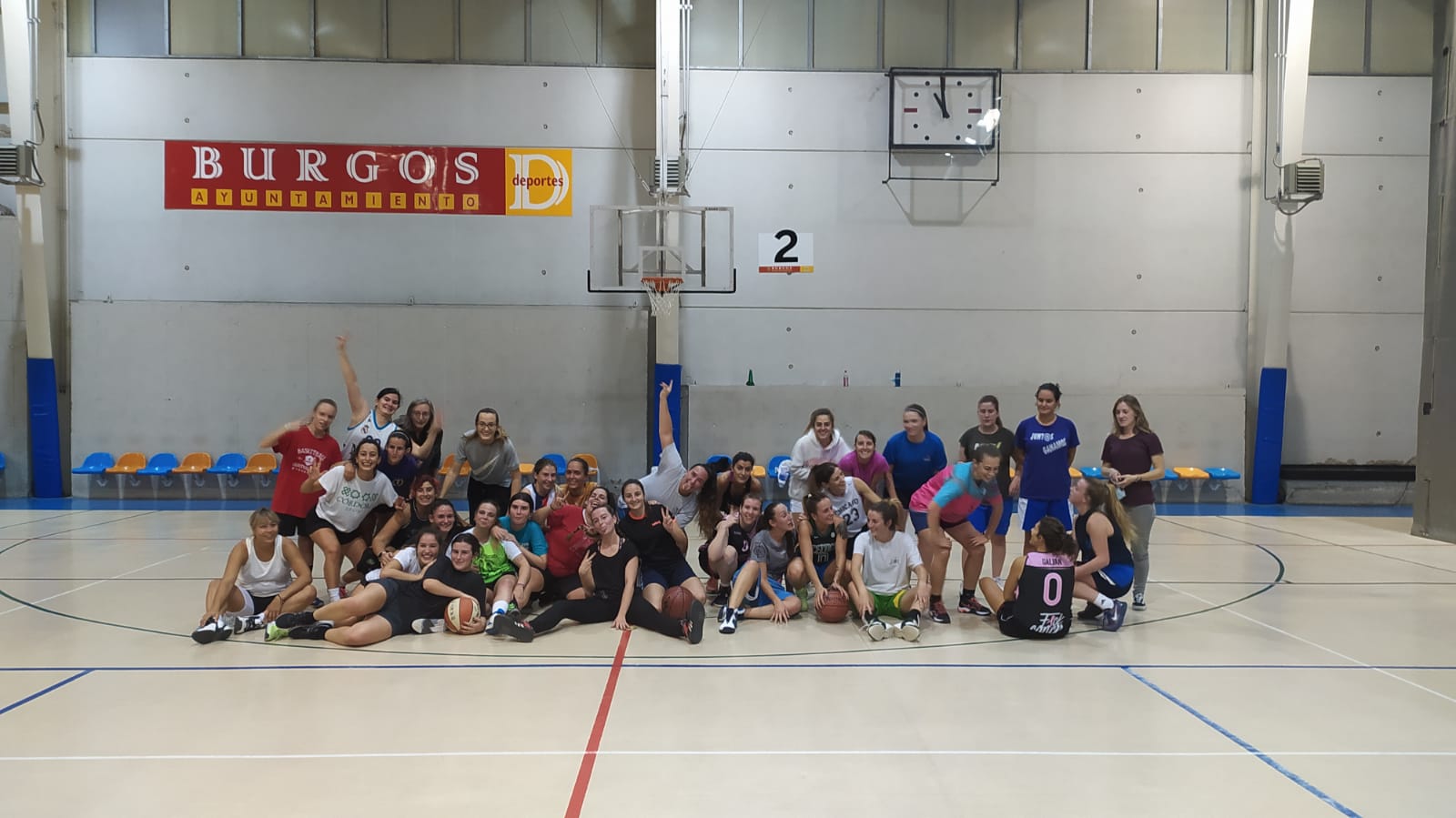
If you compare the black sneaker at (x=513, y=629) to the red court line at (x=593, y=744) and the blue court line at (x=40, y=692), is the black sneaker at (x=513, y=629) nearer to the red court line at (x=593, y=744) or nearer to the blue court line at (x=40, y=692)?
the red court line at (x=593, y=744)

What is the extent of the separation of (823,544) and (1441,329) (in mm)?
9897

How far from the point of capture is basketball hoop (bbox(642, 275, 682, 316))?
1377 centimetres

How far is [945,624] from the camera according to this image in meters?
7.33

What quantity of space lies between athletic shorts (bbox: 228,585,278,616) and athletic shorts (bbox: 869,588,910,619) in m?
4.49

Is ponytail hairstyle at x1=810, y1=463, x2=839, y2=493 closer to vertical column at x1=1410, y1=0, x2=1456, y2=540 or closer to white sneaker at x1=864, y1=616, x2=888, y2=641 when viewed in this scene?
white sneaker at x1=864, y1=616, x2=888, y2=641

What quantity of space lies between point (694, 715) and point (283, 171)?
44.6 feet

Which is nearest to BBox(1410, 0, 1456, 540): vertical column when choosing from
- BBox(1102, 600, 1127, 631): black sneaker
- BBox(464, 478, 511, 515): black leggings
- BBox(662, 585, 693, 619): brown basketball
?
BBox(1102, 600, 1127, 631): black sneaker

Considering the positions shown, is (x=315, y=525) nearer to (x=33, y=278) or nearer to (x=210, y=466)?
(x=210, y=466)

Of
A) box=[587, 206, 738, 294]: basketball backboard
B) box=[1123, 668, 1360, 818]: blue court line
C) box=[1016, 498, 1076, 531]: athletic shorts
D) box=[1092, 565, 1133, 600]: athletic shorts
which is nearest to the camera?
box=[1123, 668, 1360, 818]: blue court line

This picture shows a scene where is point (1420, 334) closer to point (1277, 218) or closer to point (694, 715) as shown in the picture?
point (1277, 218)

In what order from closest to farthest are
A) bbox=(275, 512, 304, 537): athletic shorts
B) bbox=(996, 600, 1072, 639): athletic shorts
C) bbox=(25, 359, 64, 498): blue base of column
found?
bbox=(996, 600, 1072, 639): athletic shorts < bbox=(275, 512, 304, 537): athletic shorts < bbox=(25, 359, 64, 498): blue base of column

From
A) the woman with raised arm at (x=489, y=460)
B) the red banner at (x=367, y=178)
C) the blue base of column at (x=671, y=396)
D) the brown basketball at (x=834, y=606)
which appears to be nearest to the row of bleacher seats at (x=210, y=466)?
the blue base of column at (x=671, y=396)

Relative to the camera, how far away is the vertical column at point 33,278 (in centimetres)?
1415

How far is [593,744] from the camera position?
4.69 metres
